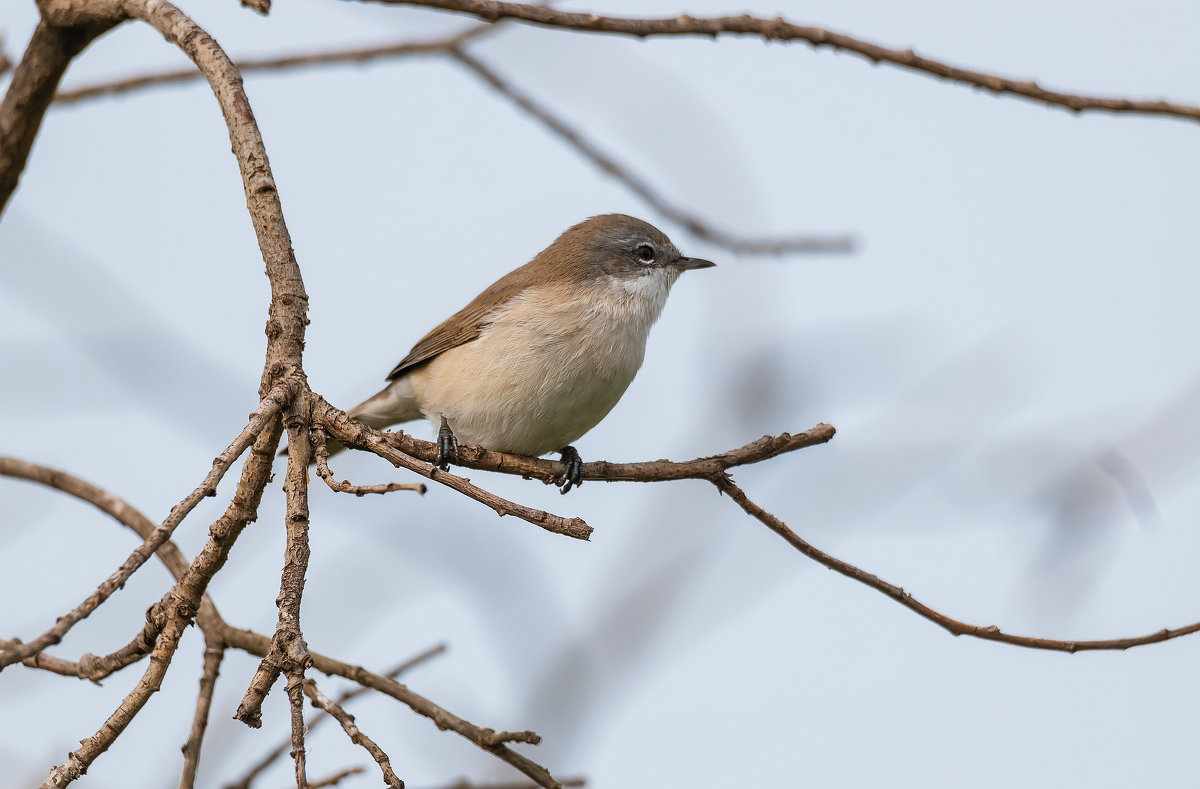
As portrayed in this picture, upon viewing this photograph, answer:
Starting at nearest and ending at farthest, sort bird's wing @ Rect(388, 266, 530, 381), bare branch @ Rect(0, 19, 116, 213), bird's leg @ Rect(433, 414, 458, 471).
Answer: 1. bare branch @ Rect(0, 19, 116, 213)
2. bird's leg @ Rect(433, 414, 458, 471)
3. bird's wing @ Rect(388, 266, 530, 381)

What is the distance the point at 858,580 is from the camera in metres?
3.29

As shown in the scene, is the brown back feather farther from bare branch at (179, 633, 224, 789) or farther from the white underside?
bare branch at (179, 633, 224, 789)

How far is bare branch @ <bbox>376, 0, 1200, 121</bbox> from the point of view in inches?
148

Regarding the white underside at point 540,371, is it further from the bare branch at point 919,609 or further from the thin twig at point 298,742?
the thin twig at point 298,742

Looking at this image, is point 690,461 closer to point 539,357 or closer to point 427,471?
point 427,471

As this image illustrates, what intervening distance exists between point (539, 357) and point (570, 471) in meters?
0.87

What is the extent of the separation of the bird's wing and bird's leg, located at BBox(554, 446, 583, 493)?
31.3 inches

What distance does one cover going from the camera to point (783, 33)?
13.2 ft

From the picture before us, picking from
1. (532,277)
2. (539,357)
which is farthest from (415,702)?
(532,277)

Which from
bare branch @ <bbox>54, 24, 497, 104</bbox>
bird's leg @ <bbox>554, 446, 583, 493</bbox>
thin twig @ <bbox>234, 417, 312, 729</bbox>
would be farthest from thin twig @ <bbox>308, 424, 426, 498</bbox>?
bare branch @ <bbox>54, 24, 497, 104</bbox>

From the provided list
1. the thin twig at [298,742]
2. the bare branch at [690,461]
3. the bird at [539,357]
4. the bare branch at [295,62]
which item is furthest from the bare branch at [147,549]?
the bare branch at [295,62]

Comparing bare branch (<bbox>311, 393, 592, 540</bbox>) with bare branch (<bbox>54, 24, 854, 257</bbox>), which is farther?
bare branch (<bbox>54, 24, 854, 257</bbox>)

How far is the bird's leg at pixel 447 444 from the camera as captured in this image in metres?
4.49

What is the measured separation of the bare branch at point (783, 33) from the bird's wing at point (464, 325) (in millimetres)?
2298
